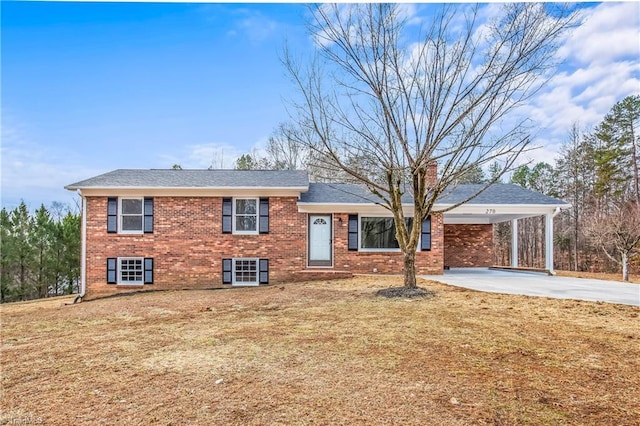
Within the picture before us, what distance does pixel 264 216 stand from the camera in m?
13.6

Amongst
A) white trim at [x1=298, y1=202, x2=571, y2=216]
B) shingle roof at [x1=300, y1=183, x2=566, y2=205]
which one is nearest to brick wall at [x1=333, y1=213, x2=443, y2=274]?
white trim at [x1=298, y1=202, x2=571, y2=216]

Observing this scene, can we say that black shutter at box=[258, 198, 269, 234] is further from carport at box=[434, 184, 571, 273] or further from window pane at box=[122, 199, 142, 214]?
carport at box=[434, 184, 571, 273]

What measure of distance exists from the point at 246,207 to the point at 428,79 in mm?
7948

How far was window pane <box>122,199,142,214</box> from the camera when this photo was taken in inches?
531

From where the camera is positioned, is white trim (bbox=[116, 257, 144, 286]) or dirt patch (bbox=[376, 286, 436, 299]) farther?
white trim (bbox=[116, 257, 144, 286])

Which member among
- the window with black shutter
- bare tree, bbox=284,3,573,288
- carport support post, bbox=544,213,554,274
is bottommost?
carport support post, bbox=544,213,554,274

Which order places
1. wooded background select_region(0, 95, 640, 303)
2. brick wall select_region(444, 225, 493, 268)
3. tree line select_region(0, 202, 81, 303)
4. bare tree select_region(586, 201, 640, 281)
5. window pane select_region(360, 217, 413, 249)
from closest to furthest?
window pane select_region(360, 217, 413, 249) → bare tree select_region(586, 201, 640, 281) → brick wall select_region(444, 225, 493, 268) → wooded background select_region(0, 95, 640, 303) → tree line select_region(0, 202, 81, 303)

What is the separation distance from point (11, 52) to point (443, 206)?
47.3ft

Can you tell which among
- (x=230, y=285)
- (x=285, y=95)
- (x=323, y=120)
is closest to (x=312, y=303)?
(x=323, y=120)

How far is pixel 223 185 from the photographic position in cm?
1323

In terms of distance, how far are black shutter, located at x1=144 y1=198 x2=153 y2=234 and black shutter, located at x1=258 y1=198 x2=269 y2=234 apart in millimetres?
3939

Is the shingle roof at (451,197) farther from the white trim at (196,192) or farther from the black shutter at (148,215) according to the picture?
the black shutter at (148,215)

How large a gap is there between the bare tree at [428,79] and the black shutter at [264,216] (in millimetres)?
5063

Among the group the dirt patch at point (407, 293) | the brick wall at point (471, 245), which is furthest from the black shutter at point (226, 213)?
the brick wall at point (471, 245)
